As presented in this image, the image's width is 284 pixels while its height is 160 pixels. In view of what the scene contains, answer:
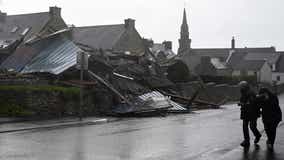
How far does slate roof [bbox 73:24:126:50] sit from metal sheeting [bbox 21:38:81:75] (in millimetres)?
32398

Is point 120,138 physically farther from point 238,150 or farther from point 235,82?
point 235,82

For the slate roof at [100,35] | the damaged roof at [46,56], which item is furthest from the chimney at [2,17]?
the damaged roof at [46,56]

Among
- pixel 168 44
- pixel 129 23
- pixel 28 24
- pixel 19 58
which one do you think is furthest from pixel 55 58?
pixel 168 44

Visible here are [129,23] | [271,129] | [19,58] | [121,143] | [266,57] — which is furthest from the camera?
[266,57]

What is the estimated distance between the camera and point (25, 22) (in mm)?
62500

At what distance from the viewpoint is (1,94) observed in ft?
68.2

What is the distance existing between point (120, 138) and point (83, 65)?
308 inches

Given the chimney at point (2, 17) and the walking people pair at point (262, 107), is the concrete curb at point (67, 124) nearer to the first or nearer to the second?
the walking people pair at point (262, 107)

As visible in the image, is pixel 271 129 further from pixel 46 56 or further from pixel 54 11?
pixel 54 11

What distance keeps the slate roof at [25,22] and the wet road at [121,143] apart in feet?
138

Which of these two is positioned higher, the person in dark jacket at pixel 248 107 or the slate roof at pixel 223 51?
the slate roof at pixel 223 51

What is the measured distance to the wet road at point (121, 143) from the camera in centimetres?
1138

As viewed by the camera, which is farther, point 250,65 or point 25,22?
point 250,65

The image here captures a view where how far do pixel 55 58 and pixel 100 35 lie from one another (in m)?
38.9
